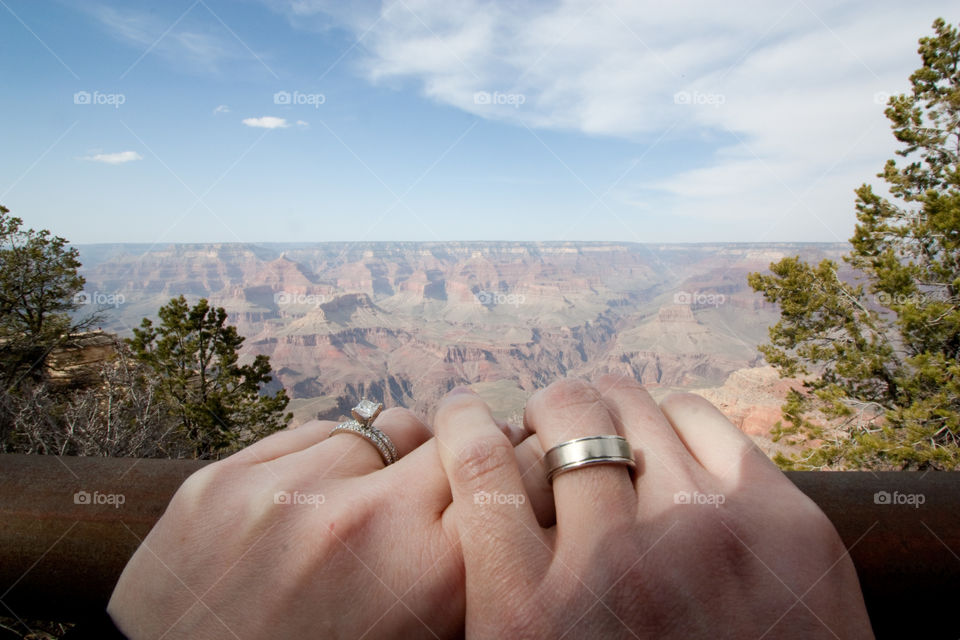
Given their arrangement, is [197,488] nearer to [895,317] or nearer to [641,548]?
[641,548]

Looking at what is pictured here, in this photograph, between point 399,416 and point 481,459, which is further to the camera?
point 399,416

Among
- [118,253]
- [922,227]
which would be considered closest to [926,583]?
[922,227]

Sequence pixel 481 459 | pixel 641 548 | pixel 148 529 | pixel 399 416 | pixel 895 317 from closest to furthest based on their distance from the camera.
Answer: pixel 641 548 → pixel 481 459 → pixel 148 529 → pixel 399 416 → pixel 895 317

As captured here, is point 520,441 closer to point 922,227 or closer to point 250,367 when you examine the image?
point 922,227

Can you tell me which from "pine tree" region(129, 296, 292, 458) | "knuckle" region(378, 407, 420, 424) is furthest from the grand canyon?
"knuckle" region(378, 407, 420, 424)

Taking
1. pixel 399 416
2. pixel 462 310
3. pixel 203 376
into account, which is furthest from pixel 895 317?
pixel 462 310

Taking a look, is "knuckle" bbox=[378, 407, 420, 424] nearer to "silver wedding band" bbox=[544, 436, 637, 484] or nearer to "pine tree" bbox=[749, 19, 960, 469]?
"silver wedding band" bbox=[544, 436, 637, 484]
